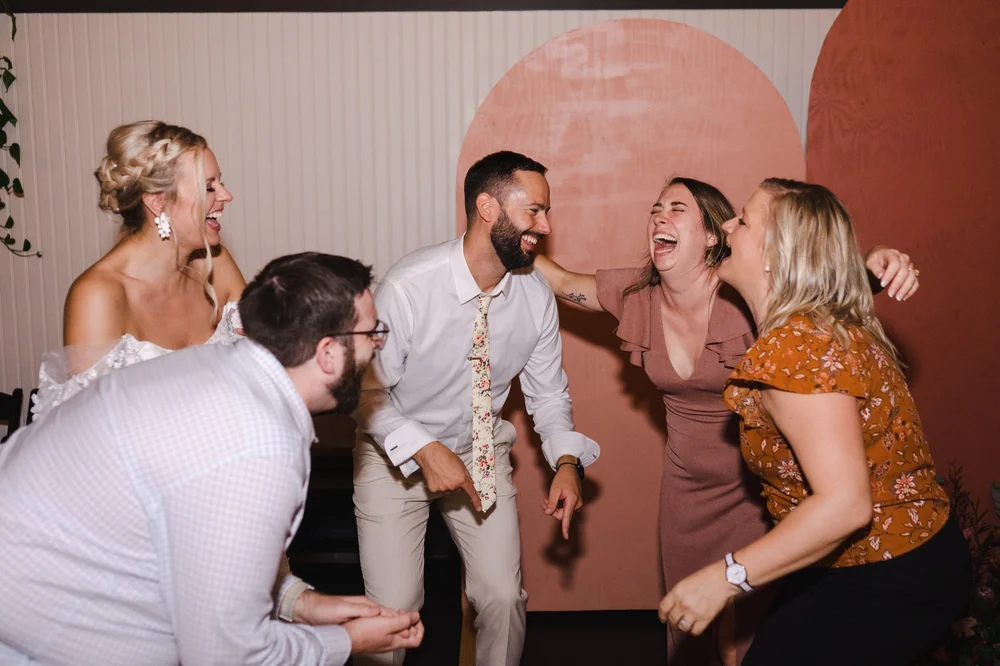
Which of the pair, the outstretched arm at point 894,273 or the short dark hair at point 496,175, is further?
the short dark hair at point 496,175

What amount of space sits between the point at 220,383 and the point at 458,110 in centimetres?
209

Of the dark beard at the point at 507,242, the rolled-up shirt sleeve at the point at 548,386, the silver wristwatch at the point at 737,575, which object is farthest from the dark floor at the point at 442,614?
the silver wristwatch at the point at 737,575

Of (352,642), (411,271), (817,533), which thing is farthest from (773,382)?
(411,271)

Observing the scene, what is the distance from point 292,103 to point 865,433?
2.40 m

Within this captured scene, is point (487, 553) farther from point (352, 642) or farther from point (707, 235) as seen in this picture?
point (707, 235)

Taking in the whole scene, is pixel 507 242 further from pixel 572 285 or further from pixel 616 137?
pixel 616 137

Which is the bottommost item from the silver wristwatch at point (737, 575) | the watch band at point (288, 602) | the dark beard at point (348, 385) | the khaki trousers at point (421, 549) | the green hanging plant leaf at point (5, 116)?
the khaki trousers at point (421, 549)

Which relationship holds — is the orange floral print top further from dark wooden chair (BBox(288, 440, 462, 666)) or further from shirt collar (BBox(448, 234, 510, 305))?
dark wooden chair (BBox(288, 440, 462, 666))

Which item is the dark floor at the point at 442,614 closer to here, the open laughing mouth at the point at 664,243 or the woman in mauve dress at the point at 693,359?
the woman in mauve dress at the point at 693,359

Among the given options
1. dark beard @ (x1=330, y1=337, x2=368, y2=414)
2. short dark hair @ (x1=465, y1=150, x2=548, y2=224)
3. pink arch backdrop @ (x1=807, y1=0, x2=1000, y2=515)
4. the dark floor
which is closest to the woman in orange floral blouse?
dark beard @ (x1=330, y1=337, x2=368, y2=414)

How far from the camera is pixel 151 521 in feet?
4.35

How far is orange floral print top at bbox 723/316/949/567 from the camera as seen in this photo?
1599 millimetres

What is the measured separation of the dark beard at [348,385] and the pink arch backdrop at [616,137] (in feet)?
5.45

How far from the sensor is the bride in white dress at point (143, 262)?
2123mm
